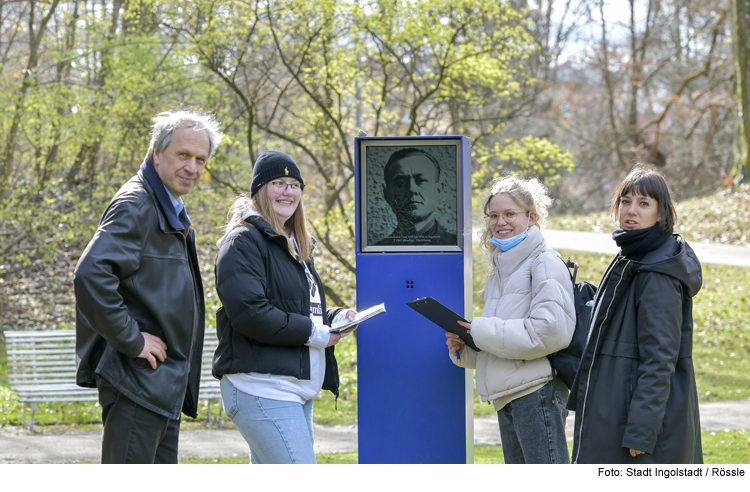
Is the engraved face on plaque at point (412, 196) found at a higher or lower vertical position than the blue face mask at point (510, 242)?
higher

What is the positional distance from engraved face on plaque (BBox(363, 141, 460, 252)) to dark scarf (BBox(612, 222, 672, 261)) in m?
0.95

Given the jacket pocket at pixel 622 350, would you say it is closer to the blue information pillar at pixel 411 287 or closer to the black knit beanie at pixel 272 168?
the blue information pillar at pixel 411 287

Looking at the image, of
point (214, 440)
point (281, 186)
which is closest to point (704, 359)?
point (214, 440)

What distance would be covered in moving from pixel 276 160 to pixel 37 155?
8128mm

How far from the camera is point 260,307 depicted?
2.67 meters

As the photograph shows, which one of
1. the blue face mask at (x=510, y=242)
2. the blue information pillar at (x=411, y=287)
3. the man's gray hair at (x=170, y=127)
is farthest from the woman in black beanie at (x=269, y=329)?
the blue face mask at (x=510, y=242)

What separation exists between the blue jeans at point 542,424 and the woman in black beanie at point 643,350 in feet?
0.41

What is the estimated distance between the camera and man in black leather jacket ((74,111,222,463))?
2.40m

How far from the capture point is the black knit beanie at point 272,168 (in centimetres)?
290

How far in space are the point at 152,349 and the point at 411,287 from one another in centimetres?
129

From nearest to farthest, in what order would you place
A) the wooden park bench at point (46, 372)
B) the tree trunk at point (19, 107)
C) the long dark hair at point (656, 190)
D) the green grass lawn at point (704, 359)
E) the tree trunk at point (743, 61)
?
the long dark hair at point (656, 190)
the wooden park bench at point (46, 372)
the green grass lawn at point (704, 359)
the tree trunk at point (19, 107)
the tree trunk at point (743, 61)

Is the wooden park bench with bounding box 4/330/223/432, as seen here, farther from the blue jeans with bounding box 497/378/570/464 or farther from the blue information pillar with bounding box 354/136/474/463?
the blue jeans with bounding box 497/378/570/464

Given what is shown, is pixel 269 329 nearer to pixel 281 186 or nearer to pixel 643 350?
pixel 281 186
